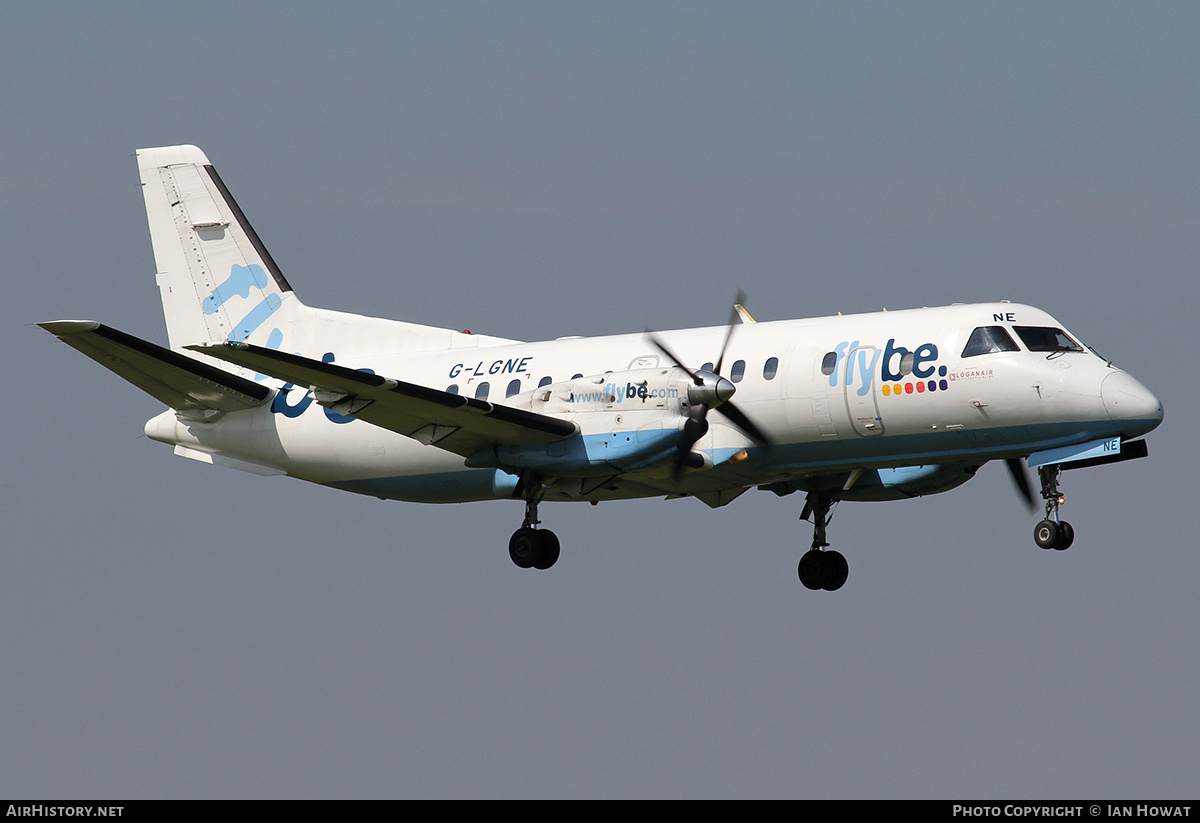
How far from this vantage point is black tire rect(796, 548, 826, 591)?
28.1 meters

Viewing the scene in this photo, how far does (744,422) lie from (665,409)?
1.42m

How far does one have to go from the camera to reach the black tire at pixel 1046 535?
76.9 ft

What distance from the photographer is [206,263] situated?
3075cm

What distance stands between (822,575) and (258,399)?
1027cm

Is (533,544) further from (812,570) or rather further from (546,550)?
(812,570)

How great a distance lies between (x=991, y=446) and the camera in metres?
23.9

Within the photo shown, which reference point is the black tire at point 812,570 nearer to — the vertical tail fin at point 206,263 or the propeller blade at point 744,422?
the propeller blade at point 744,422

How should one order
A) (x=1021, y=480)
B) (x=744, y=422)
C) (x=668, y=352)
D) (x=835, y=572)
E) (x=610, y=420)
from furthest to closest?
(x=835, y=572), (x=1021, y=480), (x=668, y=352), (x=744, y=422), (x=610, y=420)

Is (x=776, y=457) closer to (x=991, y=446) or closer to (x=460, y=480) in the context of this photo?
(x=991, y=446)

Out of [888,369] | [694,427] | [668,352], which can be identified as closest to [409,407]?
[668,352]

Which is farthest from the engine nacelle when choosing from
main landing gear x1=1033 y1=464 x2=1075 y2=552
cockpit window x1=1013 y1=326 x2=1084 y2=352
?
main landing gear x1=1033 y1=464 x2=1075 y2=552

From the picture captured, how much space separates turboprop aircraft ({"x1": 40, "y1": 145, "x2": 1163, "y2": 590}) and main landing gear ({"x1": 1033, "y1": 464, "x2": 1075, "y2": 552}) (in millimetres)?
29

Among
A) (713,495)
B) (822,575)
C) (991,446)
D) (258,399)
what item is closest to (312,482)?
(258,399)

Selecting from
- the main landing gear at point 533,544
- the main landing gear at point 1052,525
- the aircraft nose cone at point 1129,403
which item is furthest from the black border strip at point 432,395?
the aircraft nose cone at point 1129,403
